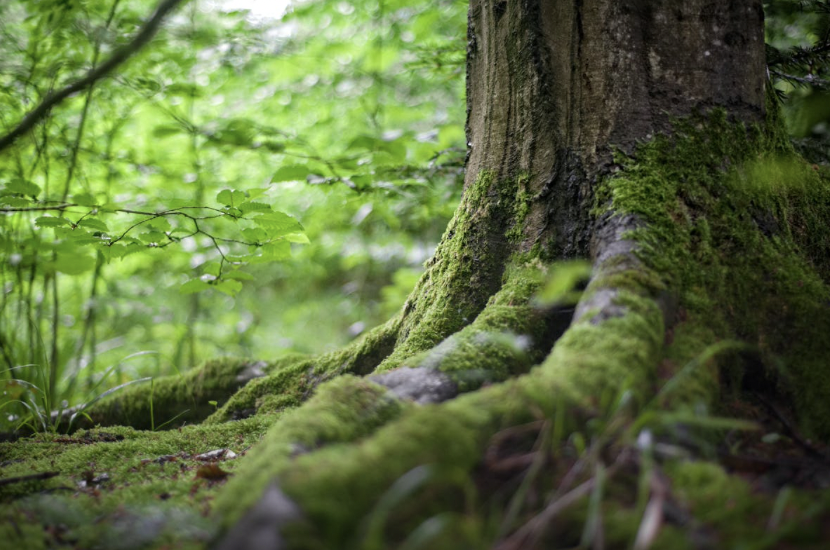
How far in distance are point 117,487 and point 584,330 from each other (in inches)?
61.5

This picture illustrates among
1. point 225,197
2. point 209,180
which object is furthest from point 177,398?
point 209,180

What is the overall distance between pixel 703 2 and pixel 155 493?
258cm

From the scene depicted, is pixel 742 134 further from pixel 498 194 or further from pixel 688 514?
pixel 688 514

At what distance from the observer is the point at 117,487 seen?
1.64 m

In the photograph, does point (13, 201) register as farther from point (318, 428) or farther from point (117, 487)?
point (318, 428)

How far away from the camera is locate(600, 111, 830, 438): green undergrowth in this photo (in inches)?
60.6

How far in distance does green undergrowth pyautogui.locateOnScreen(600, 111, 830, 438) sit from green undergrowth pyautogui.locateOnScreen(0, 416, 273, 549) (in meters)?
1.41

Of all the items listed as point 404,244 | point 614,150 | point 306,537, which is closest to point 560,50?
point 614,150

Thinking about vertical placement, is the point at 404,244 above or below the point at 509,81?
below

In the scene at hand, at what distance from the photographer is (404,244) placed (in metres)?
6.59

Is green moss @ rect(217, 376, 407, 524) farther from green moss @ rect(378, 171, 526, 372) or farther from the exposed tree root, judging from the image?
green moss @ rect(378, 171, 526, 372)

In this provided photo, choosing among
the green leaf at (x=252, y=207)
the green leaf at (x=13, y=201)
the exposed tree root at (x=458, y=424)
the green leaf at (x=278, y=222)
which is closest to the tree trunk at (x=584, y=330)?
the exposed tree root at (x=458, y=424)

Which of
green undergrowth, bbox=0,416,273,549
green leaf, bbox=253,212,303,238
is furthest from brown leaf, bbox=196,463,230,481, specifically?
green leaf, bbox=253,212,303,238

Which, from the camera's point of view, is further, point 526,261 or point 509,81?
point 509,81
